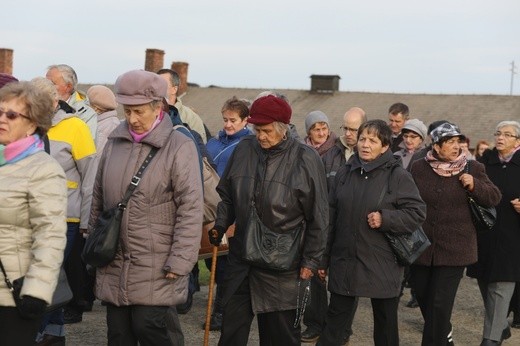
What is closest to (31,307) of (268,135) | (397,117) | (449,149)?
(268,135)

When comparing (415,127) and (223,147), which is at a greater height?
(415,127)

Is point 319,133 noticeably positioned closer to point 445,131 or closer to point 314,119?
point 314,119

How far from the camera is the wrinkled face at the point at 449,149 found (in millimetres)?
7691

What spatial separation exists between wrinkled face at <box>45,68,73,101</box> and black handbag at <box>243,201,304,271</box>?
298 centimetres

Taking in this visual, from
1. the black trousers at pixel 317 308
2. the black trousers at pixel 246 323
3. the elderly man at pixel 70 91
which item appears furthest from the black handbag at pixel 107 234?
the black trousers at pixel 317 308

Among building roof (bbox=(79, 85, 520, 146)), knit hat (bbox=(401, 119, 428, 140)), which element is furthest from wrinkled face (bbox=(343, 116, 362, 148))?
building roof (bbox=(79, 85, 520, 146))

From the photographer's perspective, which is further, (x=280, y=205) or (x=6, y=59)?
(x=6, y=59)

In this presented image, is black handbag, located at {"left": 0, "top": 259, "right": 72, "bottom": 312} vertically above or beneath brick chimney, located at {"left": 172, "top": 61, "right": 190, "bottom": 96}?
beneath

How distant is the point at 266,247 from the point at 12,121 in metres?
1.87

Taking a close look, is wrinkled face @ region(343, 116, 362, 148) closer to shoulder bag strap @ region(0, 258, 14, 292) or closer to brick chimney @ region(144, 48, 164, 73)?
shoulder bag strap @ region(0, 258, 14, 292)

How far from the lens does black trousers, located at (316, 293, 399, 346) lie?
7.07 metres

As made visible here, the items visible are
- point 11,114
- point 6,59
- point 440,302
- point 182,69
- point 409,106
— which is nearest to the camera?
point 11,114

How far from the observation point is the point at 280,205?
614 cm

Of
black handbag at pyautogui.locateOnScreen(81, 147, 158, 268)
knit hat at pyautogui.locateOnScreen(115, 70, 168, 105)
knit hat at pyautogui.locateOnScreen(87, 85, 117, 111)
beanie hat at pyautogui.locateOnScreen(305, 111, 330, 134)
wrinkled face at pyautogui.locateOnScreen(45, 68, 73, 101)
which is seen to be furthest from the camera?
beanie hat at pyautogui.locateOnScreen(305, 111, 330, 134)
